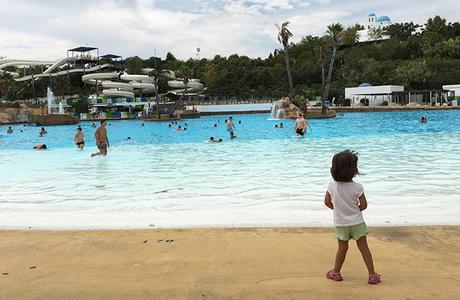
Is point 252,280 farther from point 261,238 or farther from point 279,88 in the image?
point 279,88

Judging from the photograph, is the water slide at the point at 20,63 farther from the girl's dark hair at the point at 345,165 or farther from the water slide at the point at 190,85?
the girl's dark hair at the point at 345,165

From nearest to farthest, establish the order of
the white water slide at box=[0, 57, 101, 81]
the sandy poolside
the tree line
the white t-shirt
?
the sandy poolside < the white t-shirt < the tree line < the white water slide at box=[0, 57, 101, 81]

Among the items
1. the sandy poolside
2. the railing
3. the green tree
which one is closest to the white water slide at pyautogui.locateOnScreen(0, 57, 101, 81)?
the railing

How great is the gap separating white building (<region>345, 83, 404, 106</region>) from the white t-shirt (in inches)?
2186

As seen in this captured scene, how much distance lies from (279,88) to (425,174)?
65.5 metres

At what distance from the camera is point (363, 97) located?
5862cm

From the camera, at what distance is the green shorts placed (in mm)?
3357

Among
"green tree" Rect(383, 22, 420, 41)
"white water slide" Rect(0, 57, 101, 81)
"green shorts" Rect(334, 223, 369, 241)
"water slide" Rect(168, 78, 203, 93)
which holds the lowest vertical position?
"green shorts" Rect(334, 223, 369, 241)

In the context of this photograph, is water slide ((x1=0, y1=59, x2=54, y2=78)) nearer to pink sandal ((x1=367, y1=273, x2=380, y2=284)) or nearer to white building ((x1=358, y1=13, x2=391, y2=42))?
white building ((x1=358, y1=13, x2=391, y2=42))

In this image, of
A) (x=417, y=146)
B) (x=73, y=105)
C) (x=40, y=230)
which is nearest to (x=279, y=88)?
(x=73, y=105)

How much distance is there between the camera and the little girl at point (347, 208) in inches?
130

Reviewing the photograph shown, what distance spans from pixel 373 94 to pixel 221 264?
5723cm

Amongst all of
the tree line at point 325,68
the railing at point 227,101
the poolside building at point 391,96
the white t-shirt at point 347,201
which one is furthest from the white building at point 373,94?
the white t-shirt at point 347,201

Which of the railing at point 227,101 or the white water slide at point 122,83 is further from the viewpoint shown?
the white water slide at point 122,83
